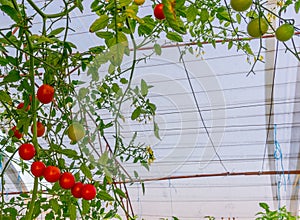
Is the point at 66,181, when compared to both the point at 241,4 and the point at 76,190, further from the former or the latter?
the point at 241,4

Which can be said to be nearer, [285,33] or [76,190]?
[285,33]

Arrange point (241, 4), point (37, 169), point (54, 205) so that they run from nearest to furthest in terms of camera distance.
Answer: point (241, 4) → point (37, 169) → point (54, 205)

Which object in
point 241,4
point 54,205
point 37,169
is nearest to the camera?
point 241,4

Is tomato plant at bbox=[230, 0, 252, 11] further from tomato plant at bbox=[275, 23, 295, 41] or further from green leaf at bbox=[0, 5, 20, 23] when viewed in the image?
green leaf at bbox=[0, 5, 20, 23]

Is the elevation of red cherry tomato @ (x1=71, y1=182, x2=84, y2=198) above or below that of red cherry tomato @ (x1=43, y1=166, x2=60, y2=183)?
below

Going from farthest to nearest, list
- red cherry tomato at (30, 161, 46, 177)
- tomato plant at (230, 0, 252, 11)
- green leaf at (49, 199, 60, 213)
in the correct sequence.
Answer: green leaf at (49, 199, 60, 213), red cherry tomato at (30, 161, 46, 177), tomato plant at (230, 0, 252, 11)

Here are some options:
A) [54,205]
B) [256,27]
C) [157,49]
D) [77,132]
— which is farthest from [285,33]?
[54,205]

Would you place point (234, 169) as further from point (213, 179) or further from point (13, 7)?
point (13, 7)

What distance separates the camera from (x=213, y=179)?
3.19 meters

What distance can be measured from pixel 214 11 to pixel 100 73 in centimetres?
27

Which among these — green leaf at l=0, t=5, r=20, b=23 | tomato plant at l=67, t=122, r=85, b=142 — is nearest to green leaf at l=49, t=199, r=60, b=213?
tomato plant at l=67, t=122, r=85, b=142

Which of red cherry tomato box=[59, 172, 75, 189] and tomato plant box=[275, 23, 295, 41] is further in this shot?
red cherry tomato box=[59, 172, 75, 189]

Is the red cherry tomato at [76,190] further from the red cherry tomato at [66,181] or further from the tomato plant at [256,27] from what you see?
the tomato plant at [256,27]

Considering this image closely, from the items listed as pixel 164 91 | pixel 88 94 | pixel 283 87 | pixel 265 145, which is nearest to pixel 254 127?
pixel 265 145
